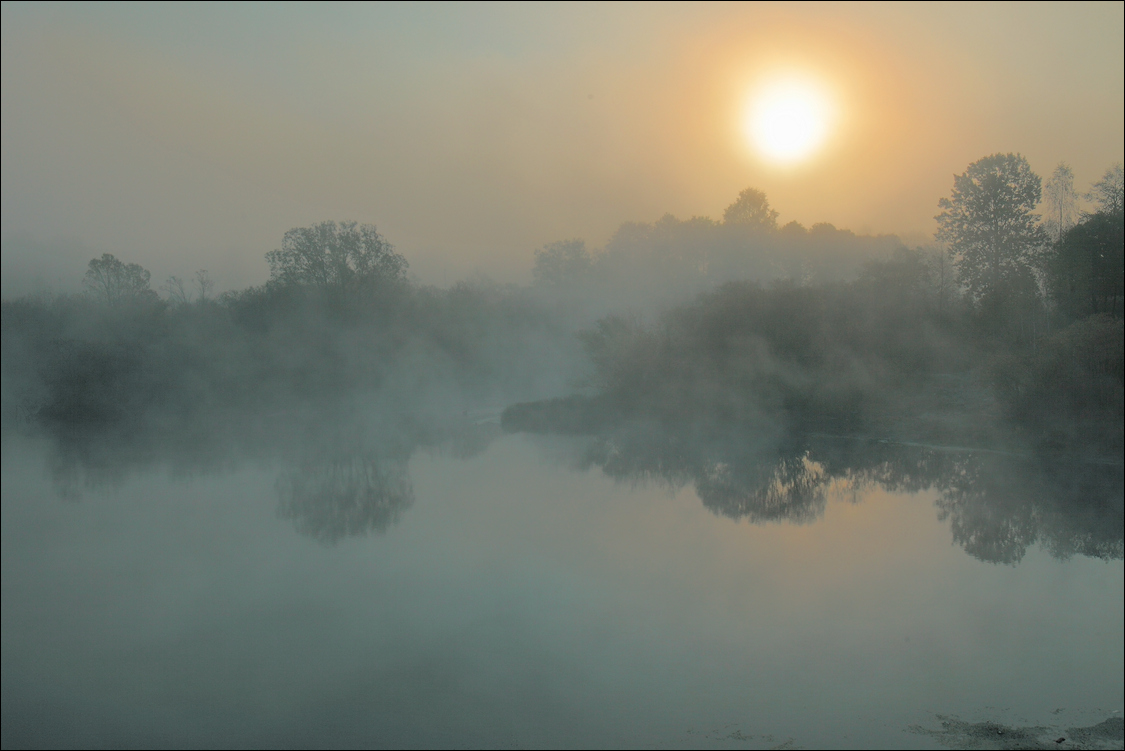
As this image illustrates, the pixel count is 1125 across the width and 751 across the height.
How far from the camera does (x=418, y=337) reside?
127 ft

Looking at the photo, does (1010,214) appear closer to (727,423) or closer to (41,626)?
(727,423)

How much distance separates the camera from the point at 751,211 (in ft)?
156

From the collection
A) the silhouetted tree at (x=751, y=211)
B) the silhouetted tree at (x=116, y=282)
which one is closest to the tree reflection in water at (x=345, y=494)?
the silhouetted tree at (x=116, y=282)

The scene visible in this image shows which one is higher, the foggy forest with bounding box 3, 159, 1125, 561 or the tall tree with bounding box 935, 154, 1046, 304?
the tall tree with bounding box 935, 154, 1046, 304

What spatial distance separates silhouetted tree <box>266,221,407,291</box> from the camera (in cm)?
3631

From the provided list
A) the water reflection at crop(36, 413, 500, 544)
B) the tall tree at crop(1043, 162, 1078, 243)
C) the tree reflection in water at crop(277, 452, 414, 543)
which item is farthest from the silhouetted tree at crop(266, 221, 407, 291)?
the tall tree at crop(1043, 162, 1078, 243)

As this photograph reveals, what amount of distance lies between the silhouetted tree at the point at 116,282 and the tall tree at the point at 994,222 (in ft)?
106

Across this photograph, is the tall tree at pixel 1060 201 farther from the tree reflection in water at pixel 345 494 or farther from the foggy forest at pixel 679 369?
the tree reflection in water at pixel 345 494

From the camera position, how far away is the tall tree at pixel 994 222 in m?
24.8

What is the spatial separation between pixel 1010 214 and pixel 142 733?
96.2ft

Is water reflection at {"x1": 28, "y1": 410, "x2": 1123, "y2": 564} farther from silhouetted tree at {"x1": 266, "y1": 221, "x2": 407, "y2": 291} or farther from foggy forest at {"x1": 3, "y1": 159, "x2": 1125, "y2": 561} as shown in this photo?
silhouetted tree at {"x1": 266, "y1": 221, "x2": 407, "y2": 291}

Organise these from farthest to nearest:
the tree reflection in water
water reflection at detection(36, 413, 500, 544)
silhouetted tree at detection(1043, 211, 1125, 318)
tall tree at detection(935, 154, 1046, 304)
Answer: tall tree at detection(935, 154, 1046, 304)
silhouetted tree at detection(1043, 211, 1125, 318)
water reflection at detection(36, 413, 500, 544)
the tree reflection in water

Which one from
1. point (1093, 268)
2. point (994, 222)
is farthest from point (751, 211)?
point (1093, 268)

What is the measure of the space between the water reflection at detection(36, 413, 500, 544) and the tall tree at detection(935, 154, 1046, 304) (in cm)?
1876
